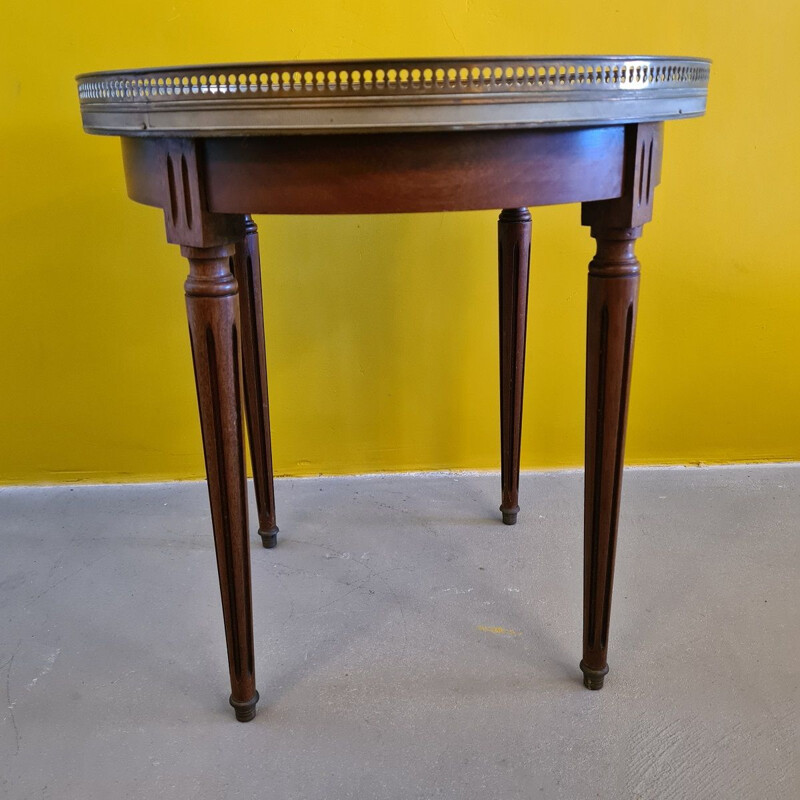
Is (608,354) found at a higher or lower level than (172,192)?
lower

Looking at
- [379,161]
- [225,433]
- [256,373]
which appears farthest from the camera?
[256,373]

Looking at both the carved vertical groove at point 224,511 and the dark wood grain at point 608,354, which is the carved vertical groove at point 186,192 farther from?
the dark wood grain at point 608,354

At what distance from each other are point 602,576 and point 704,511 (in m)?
0.56

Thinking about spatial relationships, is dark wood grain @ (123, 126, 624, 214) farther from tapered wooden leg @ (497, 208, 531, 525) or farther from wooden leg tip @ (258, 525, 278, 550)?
wooden leg tip @ (258, 525, 278, 550)

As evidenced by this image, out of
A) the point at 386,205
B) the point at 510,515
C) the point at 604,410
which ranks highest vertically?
the point at 386,205

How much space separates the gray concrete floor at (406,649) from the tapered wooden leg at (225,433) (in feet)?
0.34

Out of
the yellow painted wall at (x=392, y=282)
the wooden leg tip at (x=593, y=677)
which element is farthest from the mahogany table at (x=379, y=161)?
the yellow painted wall at (x=392, y=282)

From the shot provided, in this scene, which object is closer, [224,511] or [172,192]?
[172,192]

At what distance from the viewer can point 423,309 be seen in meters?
1.57

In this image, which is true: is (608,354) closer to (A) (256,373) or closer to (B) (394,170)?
(B) (394,170)

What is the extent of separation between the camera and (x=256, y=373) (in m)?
1.32

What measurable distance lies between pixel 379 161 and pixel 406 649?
643 mm

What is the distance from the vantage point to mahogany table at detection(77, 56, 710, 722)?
2.36 feet

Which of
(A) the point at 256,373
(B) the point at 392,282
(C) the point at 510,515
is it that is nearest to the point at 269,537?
(A) the point at 256,373
